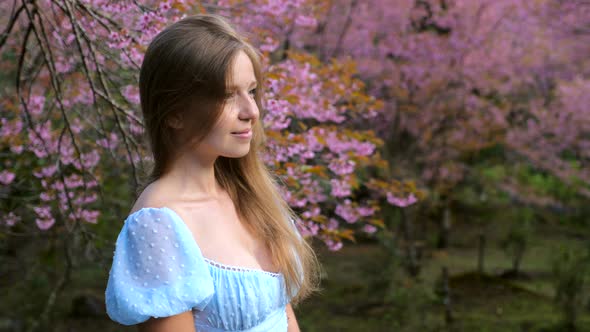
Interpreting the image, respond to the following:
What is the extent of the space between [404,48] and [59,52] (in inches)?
188

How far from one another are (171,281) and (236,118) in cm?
39

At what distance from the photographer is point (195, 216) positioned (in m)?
1.41

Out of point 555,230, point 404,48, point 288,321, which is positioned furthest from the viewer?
point 555,230

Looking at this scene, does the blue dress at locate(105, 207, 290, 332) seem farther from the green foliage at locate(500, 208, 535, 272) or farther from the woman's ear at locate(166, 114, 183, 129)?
the green foliage at locate(500, 208, 535, 272)

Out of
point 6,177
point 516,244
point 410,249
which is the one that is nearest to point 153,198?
point 6,177

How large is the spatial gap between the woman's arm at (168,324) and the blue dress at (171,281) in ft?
0.08

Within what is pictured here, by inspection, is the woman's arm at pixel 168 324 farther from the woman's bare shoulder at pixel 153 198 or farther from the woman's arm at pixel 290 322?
the woman's arm at pixel 290 322

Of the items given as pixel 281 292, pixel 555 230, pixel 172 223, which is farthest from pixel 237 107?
pixel 555 230

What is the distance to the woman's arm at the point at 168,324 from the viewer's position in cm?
127

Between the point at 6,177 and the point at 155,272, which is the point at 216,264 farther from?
the point at 6,177

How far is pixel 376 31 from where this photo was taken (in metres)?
7.94

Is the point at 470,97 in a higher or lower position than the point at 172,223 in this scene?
lower

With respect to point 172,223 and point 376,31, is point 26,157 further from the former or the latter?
point 376,31

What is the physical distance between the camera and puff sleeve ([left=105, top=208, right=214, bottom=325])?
1.25m
